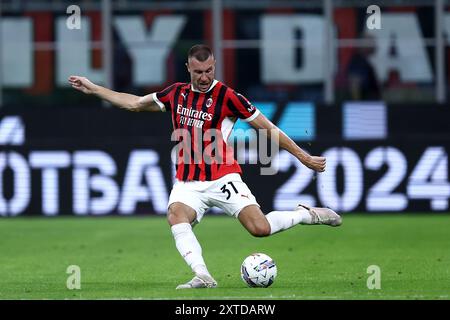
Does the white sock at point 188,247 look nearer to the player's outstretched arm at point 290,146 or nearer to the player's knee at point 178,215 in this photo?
the player's knee at point 178,215

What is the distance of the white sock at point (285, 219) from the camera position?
11.2 meters

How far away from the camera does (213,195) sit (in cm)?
1114

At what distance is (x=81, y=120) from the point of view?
65.5 feet

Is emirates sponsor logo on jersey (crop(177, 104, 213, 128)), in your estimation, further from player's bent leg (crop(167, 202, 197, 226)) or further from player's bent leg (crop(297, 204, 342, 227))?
player's bent leg (crop(297, 204, 342, 227))

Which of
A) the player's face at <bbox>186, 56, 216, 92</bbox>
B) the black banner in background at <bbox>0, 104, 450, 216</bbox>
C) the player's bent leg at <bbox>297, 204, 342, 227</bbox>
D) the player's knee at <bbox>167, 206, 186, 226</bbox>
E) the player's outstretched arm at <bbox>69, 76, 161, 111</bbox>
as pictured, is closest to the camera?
the player's face at <bbox>186, 56, 216, 92</bbox>

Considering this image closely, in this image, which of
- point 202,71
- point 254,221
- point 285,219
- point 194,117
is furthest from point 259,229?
point 202,71

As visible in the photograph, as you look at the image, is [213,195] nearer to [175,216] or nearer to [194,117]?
[175,216]

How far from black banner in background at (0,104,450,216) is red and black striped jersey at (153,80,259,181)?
8.01 m

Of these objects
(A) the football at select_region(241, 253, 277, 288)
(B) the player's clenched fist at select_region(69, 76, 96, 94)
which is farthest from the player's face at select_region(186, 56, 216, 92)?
(A) the football at select_region(241, 253, 277, 288)

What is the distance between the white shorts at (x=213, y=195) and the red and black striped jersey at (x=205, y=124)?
6 cm

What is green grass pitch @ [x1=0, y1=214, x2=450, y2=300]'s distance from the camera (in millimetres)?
10508

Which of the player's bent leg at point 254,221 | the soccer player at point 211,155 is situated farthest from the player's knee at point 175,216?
the player's bent leg at point 254,221

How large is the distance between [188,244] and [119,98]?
5.19 ft

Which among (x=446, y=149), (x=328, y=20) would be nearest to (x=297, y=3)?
(x=328, y=20)
